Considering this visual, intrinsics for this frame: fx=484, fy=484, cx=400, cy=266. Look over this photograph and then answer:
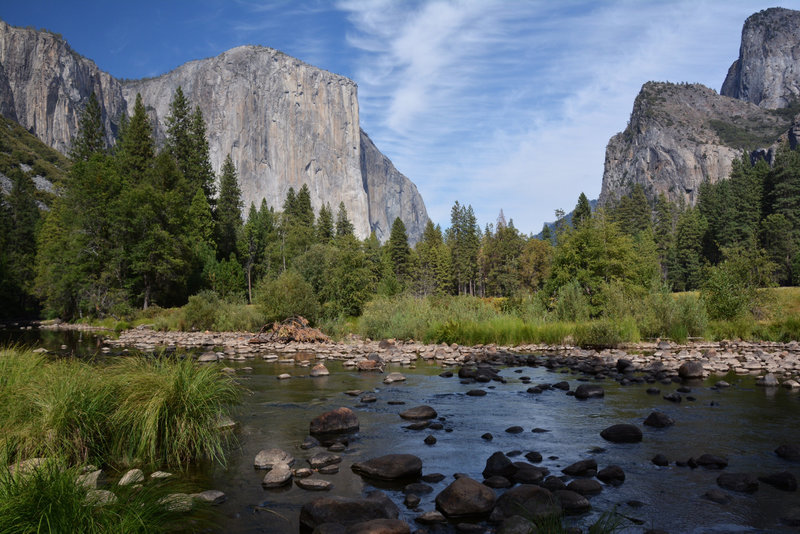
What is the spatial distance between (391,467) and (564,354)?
13.8 meters

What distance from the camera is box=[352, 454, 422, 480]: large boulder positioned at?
21.2ft

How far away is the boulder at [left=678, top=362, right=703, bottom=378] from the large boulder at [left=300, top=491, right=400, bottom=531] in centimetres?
1149

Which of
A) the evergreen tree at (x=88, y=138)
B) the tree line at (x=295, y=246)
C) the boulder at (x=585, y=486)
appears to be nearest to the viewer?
the boulder at (x=585, y=486)

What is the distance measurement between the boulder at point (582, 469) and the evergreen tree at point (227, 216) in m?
59.7

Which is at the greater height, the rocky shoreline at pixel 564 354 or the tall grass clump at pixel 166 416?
the tall grass clump at pixel 166 416

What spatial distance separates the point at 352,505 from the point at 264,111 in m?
206

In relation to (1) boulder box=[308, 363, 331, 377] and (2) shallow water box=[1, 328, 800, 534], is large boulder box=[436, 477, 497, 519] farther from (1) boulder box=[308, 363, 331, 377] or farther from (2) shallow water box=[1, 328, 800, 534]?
(1) boulder box=[308, 363, 331, 377]

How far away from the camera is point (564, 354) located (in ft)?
61.3

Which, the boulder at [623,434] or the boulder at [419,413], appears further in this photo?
the boulder at [419,413]

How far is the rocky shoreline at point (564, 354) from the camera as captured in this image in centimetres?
1467

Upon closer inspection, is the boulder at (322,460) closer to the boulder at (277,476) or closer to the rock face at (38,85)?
the boulder at (277,476)

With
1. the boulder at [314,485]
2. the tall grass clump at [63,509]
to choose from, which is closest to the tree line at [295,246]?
the boulder at [314,485]

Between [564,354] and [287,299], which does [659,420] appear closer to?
[564,354]

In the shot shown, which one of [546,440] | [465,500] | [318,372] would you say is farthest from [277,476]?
[318,372]
